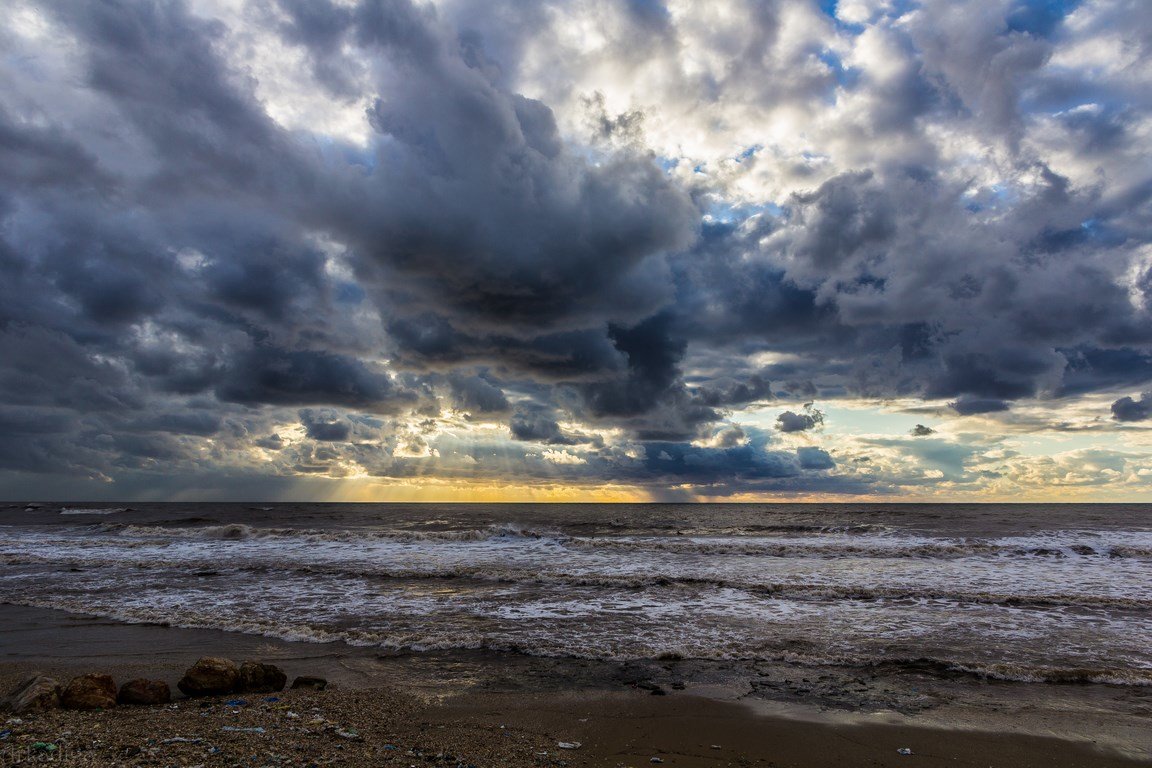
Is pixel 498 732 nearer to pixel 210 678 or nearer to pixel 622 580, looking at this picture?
pixel 210 678

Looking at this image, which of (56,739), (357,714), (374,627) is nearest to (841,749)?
(357,714)

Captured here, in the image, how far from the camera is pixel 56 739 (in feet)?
20.3

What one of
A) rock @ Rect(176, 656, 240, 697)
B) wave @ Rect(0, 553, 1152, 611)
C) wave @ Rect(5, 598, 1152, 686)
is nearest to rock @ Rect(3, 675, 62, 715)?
rock @ Rect(176, 656, 240, 697)

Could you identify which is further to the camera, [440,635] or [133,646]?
[440,635]

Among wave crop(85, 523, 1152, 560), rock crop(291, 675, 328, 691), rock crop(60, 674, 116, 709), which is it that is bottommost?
wave crop(85, 523, 1152, 560)

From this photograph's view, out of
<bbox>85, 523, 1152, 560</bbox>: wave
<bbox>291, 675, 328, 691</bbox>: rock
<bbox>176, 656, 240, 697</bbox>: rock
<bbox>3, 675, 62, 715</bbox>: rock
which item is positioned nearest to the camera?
<bbox>3, 675, 62, 715</bbox>: rock

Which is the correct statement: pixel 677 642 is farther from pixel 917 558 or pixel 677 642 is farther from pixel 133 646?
pixel 917 558

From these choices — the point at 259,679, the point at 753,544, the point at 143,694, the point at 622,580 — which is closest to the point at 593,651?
the point at 259,679

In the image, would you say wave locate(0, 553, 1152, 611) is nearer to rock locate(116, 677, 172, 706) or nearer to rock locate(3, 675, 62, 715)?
rock locate(116, 677, 172, 706)

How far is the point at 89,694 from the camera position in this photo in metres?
7.34

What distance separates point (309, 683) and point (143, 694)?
2000mm

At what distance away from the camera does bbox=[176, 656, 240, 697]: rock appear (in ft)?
26.1

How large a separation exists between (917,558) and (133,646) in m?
29.5

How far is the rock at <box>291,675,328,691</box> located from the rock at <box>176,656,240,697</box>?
0.77 metres
